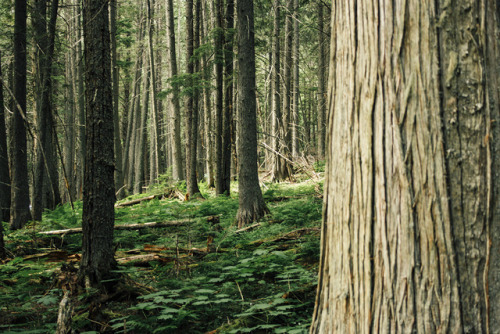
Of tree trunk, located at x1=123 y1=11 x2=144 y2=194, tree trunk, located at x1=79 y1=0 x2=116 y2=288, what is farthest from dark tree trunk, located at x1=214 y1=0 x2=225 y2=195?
tree trunk, located at x1=123 y1=11 x2=144 y2=194

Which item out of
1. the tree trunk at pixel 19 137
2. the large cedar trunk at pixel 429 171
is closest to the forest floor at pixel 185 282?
the large cedar trunk at pixel 429 171

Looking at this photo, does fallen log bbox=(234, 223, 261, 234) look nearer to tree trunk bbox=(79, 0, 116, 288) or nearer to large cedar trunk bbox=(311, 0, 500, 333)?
tree trunk bbox=(79, 0, 116, 288)

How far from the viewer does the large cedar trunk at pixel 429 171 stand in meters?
1.58

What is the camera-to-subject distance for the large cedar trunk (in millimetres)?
1580

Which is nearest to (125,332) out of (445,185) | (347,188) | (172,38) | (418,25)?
(347,188)

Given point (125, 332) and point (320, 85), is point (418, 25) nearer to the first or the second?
point (125, 332)

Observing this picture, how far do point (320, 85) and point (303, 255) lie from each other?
1550 cm

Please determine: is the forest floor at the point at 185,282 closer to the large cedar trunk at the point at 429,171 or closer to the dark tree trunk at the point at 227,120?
the large cedar trunk at the point at 429,171

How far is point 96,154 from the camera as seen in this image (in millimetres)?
3898

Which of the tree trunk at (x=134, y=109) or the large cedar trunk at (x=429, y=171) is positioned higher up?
the tree trunk at (x=134, y=109)

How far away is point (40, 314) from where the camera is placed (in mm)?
3488

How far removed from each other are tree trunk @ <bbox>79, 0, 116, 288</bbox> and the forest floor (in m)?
0.29

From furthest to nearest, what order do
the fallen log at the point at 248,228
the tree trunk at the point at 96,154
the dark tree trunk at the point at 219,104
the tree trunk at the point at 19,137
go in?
the dark tree trunk at the point at 219,104 → the tree trunk at the point at 19,137 → the fallen log at the point at 248,228 → the tree trunk at the point at 96,154

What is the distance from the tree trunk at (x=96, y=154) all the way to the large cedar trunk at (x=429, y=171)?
2.93 metres
